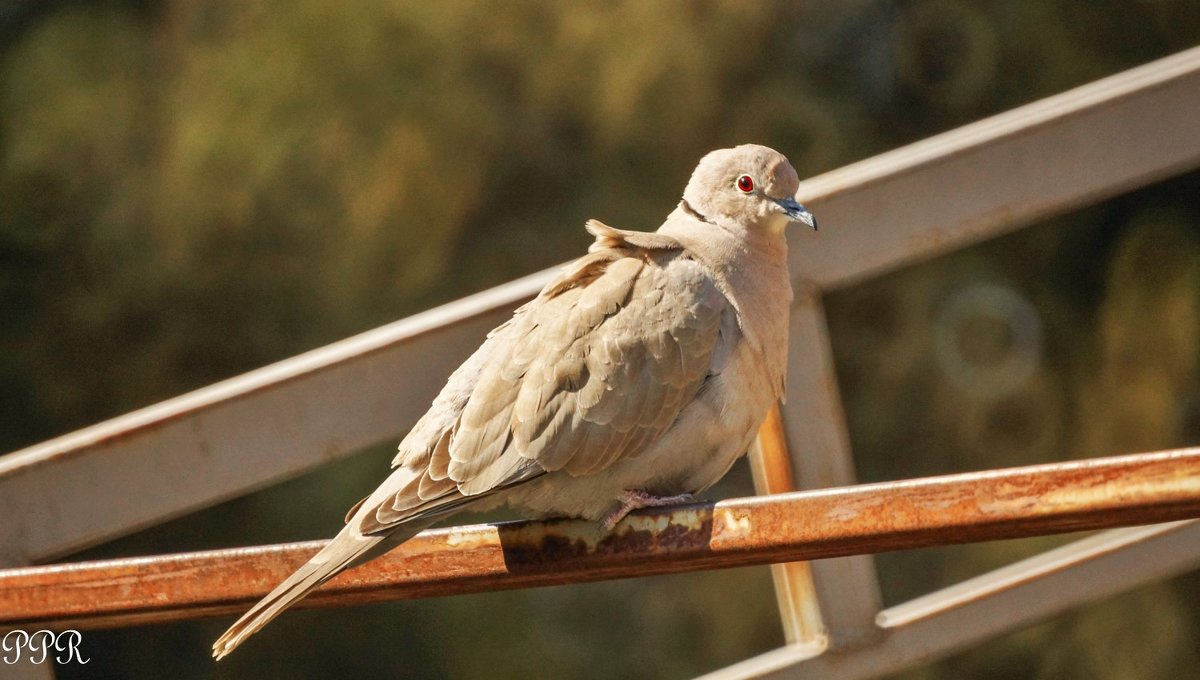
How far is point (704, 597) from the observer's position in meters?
3.14

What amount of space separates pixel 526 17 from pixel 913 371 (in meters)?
1.47

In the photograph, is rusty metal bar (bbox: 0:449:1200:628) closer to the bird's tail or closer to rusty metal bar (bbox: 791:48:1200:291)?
the bird's tail

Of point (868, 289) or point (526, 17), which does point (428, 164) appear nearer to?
point (526, 17)

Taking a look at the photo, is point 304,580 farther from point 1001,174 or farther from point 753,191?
point 1001,174

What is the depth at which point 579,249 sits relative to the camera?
317 centimetres

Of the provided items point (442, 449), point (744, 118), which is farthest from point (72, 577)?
point (744, 118)

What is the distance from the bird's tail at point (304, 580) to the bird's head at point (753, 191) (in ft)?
2.20

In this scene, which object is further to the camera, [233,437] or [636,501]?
[233,437]

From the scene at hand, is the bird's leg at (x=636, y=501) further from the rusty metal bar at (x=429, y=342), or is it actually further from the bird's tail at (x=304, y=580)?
the rusty metal bar at (x=429, y=342)

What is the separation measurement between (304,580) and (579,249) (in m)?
1.96

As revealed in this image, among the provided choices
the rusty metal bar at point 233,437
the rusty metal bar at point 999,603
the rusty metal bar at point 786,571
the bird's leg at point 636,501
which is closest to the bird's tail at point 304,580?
the bird's leg at point 636,501

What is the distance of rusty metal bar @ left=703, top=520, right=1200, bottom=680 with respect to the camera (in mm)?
2057

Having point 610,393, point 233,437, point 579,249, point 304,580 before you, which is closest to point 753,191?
point 610,393

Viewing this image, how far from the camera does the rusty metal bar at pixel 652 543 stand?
104 centimetres
